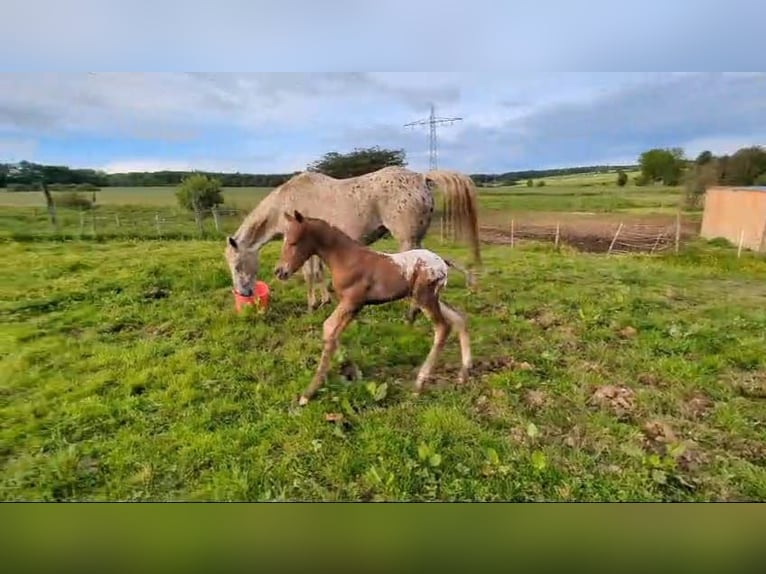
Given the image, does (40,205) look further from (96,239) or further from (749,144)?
(749,144)

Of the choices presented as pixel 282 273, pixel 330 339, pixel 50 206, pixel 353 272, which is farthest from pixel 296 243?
pixel 50 206

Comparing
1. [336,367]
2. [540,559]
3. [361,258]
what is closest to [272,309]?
[336,367]

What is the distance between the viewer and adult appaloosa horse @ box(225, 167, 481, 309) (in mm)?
2014

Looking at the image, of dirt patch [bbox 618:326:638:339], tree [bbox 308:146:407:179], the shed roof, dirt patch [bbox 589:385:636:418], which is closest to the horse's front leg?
tree [bbox 308:146:407:179]

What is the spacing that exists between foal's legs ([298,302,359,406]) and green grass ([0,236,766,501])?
54 millimetres

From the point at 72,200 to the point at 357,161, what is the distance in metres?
1.17

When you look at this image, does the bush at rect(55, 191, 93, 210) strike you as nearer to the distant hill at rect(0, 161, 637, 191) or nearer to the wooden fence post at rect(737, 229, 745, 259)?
the distant hill at rect(0, 161, 637, 191)

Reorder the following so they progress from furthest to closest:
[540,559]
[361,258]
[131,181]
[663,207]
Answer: [663,207], [131,181], [361,258], [540,559]

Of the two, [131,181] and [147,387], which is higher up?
[131,181]

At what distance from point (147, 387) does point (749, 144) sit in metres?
2.63

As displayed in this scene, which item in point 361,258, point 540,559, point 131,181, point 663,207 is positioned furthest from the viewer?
point 663,207

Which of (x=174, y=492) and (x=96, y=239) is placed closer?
(x=174, y=492)

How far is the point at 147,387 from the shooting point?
174 centimetres

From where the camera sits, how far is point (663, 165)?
2.01 m
